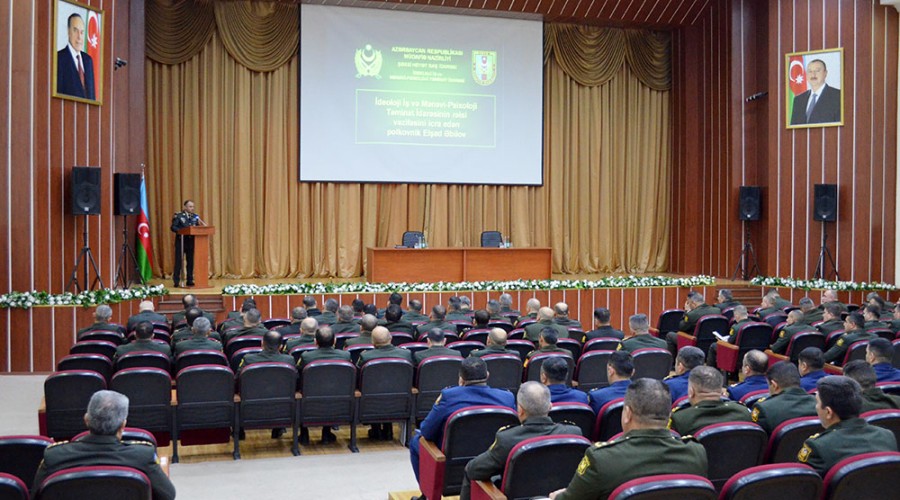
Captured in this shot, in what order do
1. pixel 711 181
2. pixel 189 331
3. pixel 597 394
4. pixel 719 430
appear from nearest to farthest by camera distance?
pixel 719 430
pixel 597 394
pixel 189 331
pixel 711 181

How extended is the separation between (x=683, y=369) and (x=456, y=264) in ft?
29.5

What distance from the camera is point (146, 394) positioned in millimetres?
5949

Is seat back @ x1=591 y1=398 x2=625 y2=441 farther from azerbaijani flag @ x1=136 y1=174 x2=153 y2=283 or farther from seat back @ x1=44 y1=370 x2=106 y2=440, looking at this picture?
azerbaijani flag @ x1=136 y1=174 x2=153 y2=283

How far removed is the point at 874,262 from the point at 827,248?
747mm

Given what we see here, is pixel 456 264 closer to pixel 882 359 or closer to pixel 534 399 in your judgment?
pixel 882 359

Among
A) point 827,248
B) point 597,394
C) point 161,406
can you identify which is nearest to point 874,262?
point 827,248

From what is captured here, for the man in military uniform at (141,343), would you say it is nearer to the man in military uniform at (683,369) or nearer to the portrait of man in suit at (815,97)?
the man in military uniform at (683,369)

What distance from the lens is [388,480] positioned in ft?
18.9

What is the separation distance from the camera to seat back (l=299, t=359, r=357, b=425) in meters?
6.31

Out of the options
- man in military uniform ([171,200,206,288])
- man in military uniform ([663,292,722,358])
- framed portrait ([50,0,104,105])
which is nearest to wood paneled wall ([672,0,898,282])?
man in military uniform ([663,292,722,358])

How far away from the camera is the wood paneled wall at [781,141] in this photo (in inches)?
550

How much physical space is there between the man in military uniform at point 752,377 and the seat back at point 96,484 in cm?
352

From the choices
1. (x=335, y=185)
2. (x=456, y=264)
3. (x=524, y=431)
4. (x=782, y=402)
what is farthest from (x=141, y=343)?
(x=335, y=185)

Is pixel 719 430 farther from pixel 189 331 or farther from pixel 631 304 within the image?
pixel 631 304
